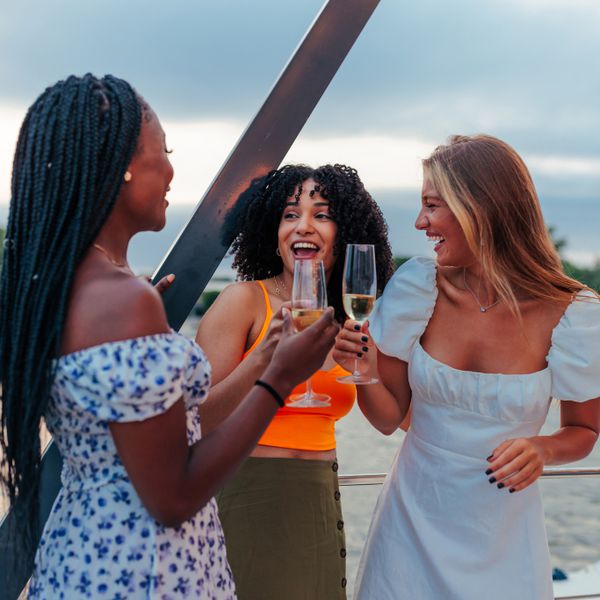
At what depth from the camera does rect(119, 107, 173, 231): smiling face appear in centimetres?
134

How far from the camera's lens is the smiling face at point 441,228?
1.94m

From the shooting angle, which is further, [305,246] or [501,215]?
[305,246]

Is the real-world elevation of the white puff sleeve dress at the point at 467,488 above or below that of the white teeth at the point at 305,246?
below

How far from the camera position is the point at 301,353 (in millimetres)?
1354

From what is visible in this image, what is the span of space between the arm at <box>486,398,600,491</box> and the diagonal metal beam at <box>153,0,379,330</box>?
846mm

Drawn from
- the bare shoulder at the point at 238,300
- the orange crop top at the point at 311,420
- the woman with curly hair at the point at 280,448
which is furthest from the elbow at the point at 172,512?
the bare shoulder at the point at 238,300

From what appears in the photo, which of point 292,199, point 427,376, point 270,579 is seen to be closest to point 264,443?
point 270,579

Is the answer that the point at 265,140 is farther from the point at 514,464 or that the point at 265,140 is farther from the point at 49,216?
the point at 514,464

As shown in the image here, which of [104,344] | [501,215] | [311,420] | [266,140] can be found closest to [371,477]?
[311,420]

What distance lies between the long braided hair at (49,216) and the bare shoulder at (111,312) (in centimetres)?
2

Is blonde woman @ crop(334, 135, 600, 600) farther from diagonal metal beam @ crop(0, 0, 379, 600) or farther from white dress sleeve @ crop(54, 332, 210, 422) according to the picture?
white dress sleeve @ crop(54, 332, 210, 422)

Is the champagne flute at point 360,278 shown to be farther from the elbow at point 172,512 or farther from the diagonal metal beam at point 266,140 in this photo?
the elbow at point 172,512

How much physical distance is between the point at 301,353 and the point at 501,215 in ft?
2.72

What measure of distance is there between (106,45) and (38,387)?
1.36 m
